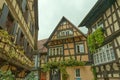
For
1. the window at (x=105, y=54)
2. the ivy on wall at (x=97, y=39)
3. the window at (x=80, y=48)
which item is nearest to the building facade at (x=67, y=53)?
the window at (x=80, y=48)

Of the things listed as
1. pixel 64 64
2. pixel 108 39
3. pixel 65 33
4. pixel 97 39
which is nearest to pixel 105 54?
pixel 108 39

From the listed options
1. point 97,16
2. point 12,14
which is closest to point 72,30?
point 97,16

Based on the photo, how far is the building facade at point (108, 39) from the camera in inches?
426

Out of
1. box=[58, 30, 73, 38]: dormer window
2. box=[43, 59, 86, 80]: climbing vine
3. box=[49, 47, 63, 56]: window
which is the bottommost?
box=[43, 59, 86, 80]: climbing vine

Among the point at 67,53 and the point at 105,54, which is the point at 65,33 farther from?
the point at 105,54

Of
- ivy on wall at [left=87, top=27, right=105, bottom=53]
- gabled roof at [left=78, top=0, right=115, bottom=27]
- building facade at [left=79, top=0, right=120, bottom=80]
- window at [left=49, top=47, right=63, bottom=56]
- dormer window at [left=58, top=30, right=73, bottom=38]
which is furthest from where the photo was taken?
dormer window at [left=58, top=30, right=73, bottom=38]

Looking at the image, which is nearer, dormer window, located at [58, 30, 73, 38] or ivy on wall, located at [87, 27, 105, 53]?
ivy on wall, located at [87, 27, 105, 53]

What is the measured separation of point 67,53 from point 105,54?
8431mm

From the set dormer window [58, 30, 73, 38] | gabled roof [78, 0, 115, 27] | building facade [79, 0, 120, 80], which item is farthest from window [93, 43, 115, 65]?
dormer window [58, 30, 73, 38]

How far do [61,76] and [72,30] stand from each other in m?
6.71

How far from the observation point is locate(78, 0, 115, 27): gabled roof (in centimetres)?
1193

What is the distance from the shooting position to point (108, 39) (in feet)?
39.0

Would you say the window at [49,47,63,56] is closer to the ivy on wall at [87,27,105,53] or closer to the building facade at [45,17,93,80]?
the building facade at [45,17,93,80]

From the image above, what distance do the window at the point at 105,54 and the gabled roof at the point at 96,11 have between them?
315 cm
